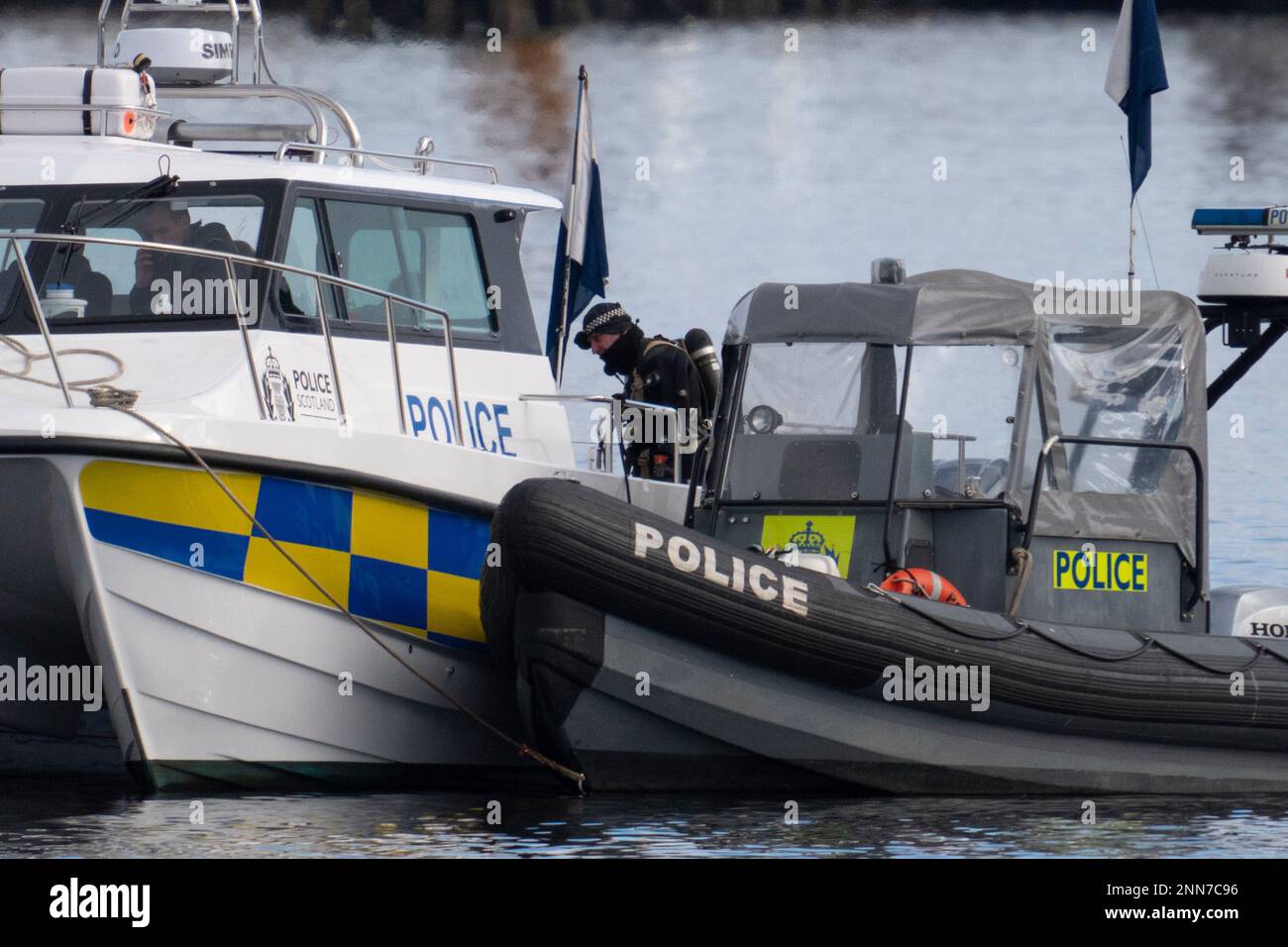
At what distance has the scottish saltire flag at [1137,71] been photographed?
12258 mm

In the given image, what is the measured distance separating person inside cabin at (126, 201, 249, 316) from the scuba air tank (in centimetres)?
346

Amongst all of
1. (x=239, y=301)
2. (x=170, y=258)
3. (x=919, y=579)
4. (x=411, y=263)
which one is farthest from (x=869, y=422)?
(x=170, y=258)

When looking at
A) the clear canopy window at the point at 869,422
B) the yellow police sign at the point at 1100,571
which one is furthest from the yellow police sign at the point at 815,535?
the yellow police sign at the point at 1100,571

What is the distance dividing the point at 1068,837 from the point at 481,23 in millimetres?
29060

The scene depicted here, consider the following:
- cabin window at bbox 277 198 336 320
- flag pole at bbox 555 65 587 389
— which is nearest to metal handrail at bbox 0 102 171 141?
cabin window at bbox 277 198 336 320

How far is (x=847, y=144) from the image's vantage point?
136ft

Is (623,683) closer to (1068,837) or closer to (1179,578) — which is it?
(1068,837)

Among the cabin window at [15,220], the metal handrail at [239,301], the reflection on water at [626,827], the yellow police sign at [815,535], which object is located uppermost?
the cabin window at [15,220]

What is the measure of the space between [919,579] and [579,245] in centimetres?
456

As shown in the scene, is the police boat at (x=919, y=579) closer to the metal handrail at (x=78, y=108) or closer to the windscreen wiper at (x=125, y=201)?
the windscreen wiper at (x=125, y=201)

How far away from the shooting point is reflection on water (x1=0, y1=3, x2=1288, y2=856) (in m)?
28.4

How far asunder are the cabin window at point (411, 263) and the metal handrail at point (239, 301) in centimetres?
8

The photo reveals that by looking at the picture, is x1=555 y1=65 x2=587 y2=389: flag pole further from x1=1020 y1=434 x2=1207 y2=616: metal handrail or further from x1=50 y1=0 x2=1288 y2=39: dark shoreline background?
x1=50 y1=0 x2=1288 y2=39: dark shoreline background

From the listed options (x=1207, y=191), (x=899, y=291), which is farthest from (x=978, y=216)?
(x=899, y=291)
